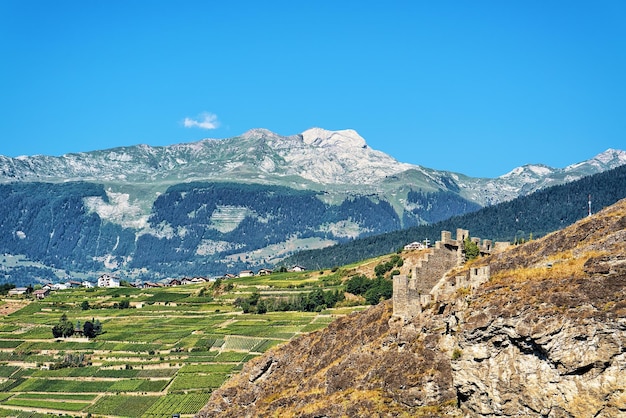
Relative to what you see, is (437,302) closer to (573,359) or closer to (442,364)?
(442,364)

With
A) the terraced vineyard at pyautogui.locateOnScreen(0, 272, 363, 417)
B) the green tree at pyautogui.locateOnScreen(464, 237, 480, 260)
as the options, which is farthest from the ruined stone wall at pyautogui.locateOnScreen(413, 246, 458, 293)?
the terraced vineyard at pyautogui.locateOnScreen(0, 272, 363, 417)

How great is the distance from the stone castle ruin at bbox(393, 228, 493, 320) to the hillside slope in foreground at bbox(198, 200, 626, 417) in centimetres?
99

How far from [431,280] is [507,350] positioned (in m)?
19.9

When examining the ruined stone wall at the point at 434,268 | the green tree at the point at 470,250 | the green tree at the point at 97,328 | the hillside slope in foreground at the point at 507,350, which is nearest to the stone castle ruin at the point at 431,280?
the ruined stone wall at the point at 434,268

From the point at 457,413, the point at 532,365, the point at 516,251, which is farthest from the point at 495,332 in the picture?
the point at 516,251

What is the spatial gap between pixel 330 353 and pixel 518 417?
21938mm

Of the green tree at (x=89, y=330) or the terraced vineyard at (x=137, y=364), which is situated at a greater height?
the green tree at (x=89, y=330)

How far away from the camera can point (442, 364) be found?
40.7 m

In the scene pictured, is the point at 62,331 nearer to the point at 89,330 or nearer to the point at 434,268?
the point at 89,330

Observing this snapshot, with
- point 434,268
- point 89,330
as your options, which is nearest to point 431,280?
point 434,268

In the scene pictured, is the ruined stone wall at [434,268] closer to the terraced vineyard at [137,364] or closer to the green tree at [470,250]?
the green tree at [470,250]

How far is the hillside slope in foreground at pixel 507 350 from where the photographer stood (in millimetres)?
31273

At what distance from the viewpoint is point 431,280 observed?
53844 millimetres

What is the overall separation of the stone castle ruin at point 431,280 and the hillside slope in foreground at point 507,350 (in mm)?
991
